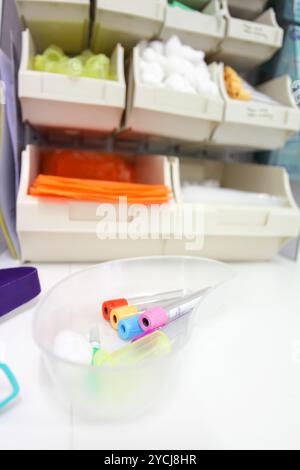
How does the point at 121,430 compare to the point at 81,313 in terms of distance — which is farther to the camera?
the point at 81,313

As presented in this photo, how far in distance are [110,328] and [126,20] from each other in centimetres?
51

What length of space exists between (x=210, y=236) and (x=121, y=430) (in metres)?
0.38

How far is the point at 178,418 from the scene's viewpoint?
0.70ft

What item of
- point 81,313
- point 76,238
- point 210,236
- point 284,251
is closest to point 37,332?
point 81,313

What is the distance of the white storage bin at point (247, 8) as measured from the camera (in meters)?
0.57

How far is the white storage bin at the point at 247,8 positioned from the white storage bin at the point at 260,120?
13 cm

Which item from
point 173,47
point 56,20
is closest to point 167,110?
point 173,47

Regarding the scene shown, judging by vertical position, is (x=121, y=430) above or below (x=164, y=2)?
below

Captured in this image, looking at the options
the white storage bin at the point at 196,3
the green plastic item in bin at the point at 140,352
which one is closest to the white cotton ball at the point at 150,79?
the white storage bin at the point at 196,3

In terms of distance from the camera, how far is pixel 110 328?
328 mm

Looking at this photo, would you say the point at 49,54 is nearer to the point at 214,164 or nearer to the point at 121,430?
the point at 214,164

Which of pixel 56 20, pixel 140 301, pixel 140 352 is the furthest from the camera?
pixel 56 20

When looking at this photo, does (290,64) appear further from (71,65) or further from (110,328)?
(110,328)

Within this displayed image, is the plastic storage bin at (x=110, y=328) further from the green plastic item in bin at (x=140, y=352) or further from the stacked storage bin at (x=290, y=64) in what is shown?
the stacked storage bin at (x=290, y=64)
